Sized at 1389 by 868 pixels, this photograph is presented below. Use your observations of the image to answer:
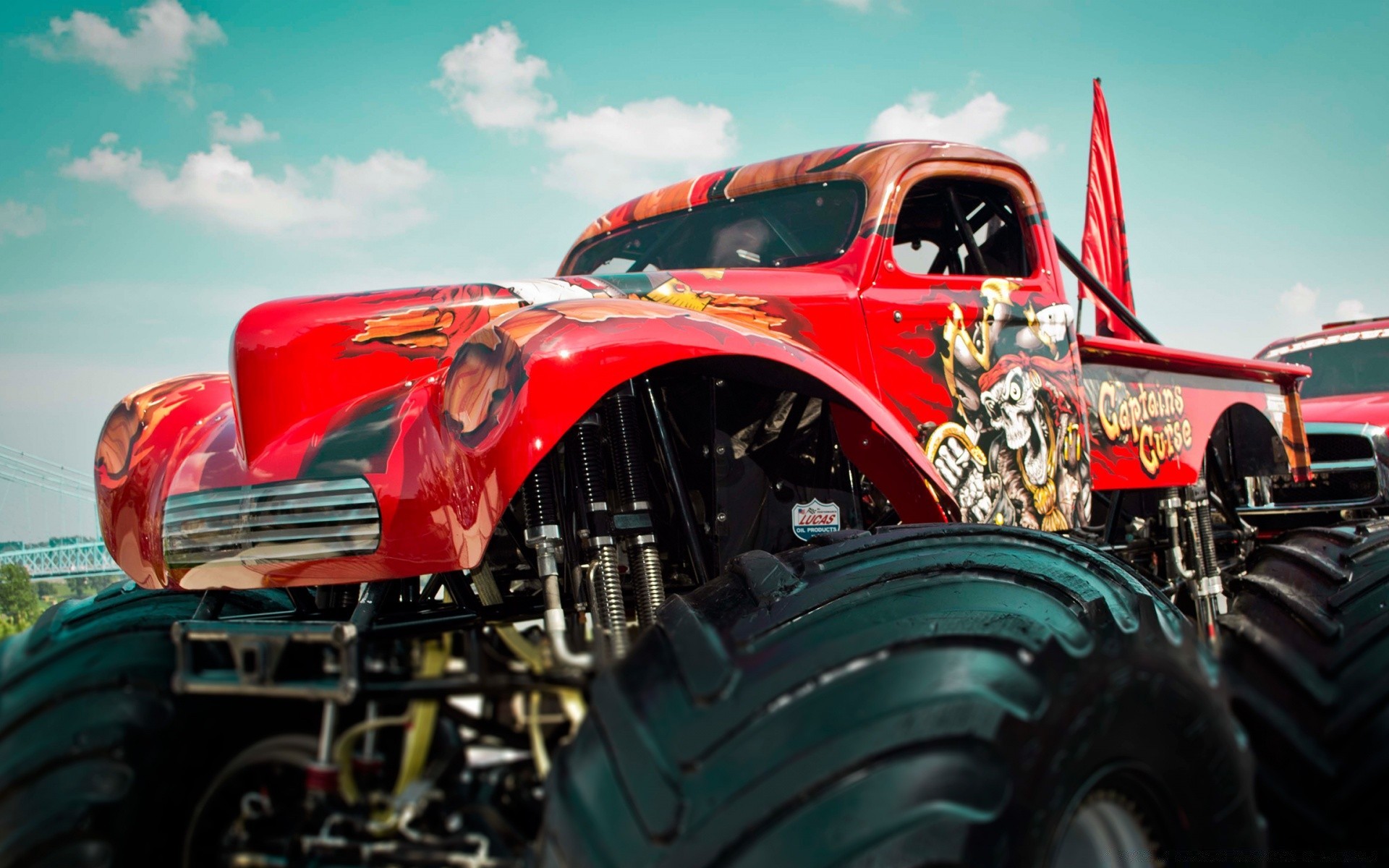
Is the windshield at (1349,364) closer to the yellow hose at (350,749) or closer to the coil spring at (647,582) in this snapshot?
the coil spring at (647,582)

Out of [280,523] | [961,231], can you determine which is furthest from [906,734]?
[961,231]

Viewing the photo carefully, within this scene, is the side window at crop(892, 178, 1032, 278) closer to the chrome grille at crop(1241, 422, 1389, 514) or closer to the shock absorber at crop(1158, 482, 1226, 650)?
the shock absorber at crop(1158, 482, 1226, 650)

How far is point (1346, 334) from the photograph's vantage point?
838 cm

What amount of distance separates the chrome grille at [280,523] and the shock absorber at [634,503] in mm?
501

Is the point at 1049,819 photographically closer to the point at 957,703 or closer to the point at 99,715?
the point at 957,703

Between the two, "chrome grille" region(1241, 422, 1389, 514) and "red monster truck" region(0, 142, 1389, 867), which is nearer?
"red monster truck" region(0, 142, 1389, 867)

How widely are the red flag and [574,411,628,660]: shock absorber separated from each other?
570 cm

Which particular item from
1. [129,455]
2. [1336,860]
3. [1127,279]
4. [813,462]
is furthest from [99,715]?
[1127,279]

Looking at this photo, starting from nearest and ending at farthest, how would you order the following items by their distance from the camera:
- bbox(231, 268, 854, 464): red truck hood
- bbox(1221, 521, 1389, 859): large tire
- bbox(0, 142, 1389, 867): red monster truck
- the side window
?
1. bbox(0, 142, 1389, 867): red monster truck
2. bbox(1221, 521, 1389, 859): large tire
3. bbox(231, 268, 854, 464): red truck hood
4. the side window

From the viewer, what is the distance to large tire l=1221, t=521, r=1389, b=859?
1.89 m

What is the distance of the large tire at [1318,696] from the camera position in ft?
6.20

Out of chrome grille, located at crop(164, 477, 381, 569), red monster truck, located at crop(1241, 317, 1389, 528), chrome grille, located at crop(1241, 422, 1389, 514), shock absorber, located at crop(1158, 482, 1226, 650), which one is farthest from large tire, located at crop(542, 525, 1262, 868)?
chrome grille, located at crop(1241, 422, 1389, 514)

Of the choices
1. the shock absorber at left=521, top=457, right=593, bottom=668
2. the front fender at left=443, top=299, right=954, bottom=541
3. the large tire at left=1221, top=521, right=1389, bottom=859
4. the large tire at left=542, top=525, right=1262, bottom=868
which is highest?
the front fender at left=443, top=299, right=954, bottom=541

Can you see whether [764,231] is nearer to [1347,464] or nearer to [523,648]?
[523,648]
